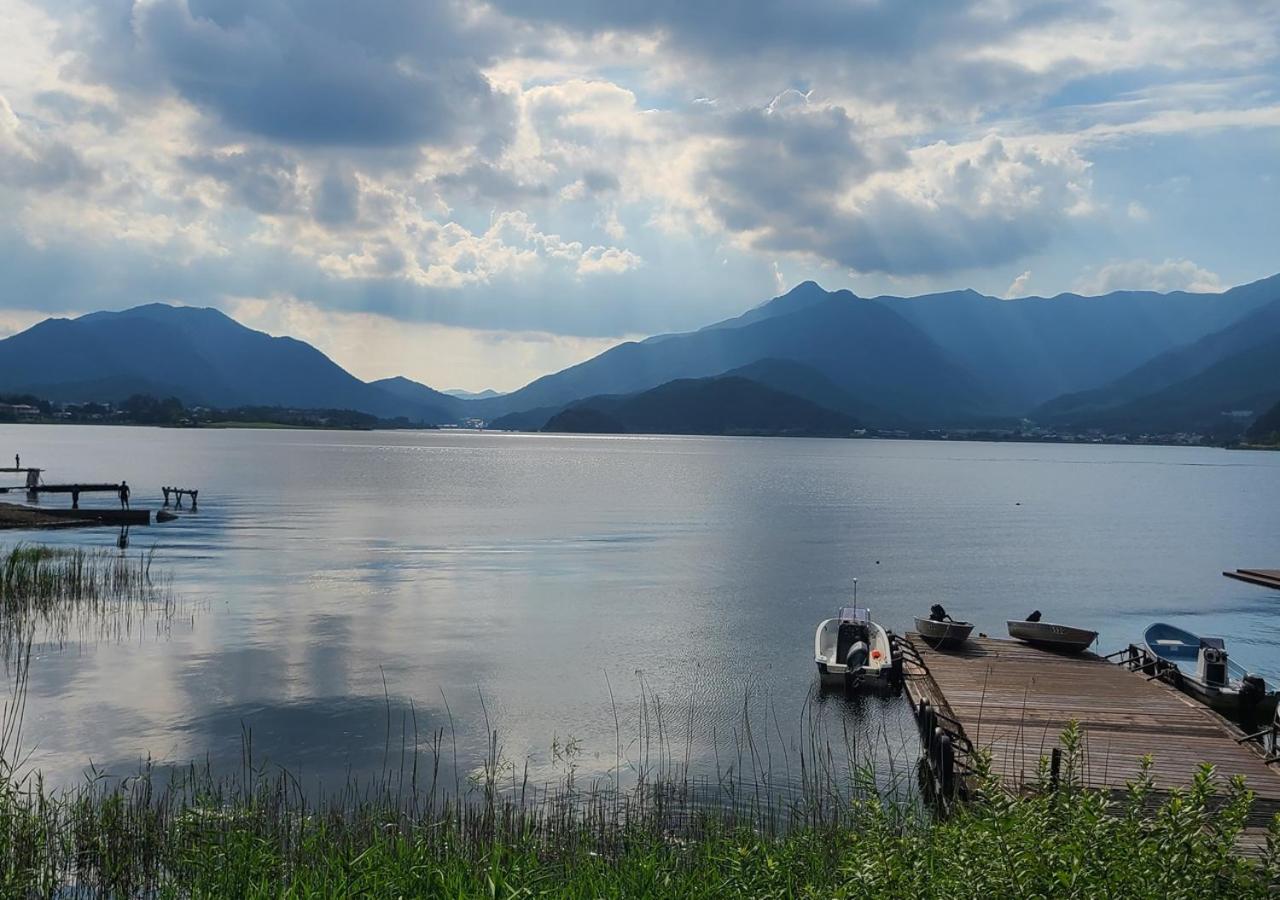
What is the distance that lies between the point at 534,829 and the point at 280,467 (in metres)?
154

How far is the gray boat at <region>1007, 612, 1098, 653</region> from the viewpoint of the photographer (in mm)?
34031

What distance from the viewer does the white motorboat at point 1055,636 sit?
34.0m

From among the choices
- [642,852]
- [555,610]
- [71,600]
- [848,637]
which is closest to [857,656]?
[848,637]

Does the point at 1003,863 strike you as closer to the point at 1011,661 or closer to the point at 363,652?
the point at 1011,661

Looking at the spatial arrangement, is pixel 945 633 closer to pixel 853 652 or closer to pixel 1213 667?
pixel 853 652

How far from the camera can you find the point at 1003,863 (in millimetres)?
8797

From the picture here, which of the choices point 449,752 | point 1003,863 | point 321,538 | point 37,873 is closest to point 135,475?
point 321,538

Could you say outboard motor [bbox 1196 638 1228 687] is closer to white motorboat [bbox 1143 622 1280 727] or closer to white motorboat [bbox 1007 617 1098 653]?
white motorboat [bbox 1143 622 1280 727]

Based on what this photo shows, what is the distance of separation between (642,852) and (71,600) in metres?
33.9

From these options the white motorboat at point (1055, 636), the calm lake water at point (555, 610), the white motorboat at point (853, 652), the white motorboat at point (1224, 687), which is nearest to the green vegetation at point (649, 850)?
the calm lake water at point (555, 610)

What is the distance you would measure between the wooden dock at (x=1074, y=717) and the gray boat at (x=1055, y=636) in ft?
1.56

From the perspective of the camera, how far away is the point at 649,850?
47.4 ft

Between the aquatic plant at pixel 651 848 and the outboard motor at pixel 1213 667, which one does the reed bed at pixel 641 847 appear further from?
the outboard motor at pixel 1213 667

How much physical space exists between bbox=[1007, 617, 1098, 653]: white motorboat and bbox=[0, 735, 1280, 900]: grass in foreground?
17.4 m
